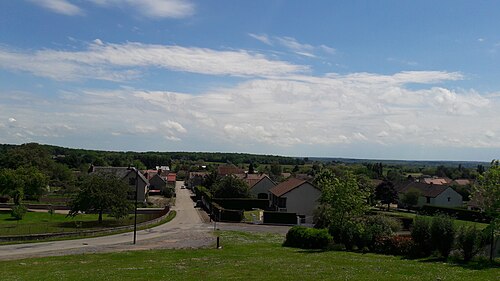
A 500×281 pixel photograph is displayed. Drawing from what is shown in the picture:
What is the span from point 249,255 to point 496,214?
47.6 feet

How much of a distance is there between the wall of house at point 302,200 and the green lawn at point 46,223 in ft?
68.0

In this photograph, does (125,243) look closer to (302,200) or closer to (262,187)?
(302,200)

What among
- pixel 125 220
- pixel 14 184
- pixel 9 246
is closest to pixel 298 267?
pixel 9 246

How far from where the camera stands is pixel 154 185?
121 meters

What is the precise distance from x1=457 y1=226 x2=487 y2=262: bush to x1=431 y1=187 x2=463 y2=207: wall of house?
73453 millimetres

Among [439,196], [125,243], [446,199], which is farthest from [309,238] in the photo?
[446,199]

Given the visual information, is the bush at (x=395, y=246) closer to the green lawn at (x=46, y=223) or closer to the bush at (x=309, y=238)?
the bush at (x=309, y=238)

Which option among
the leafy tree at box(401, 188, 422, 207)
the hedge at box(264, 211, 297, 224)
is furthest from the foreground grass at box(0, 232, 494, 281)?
the leafy tree at box(401, 188, 422, 207)

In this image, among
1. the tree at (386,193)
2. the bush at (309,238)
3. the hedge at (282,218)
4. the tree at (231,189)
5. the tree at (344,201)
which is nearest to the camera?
the bush at (309,238)

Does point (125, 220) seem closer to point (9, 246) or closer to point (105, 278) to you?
point (9, 246)

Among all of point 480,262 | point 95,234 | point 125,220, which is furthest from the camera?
point 125,220

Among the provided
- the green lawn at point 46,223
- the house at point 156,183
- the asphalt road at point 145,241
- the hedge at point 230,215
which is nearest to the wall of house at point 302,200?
the hedge at point 230,215

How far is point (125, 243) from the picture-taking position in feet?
144

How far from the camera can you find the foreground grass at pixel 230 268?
20.2 meters
